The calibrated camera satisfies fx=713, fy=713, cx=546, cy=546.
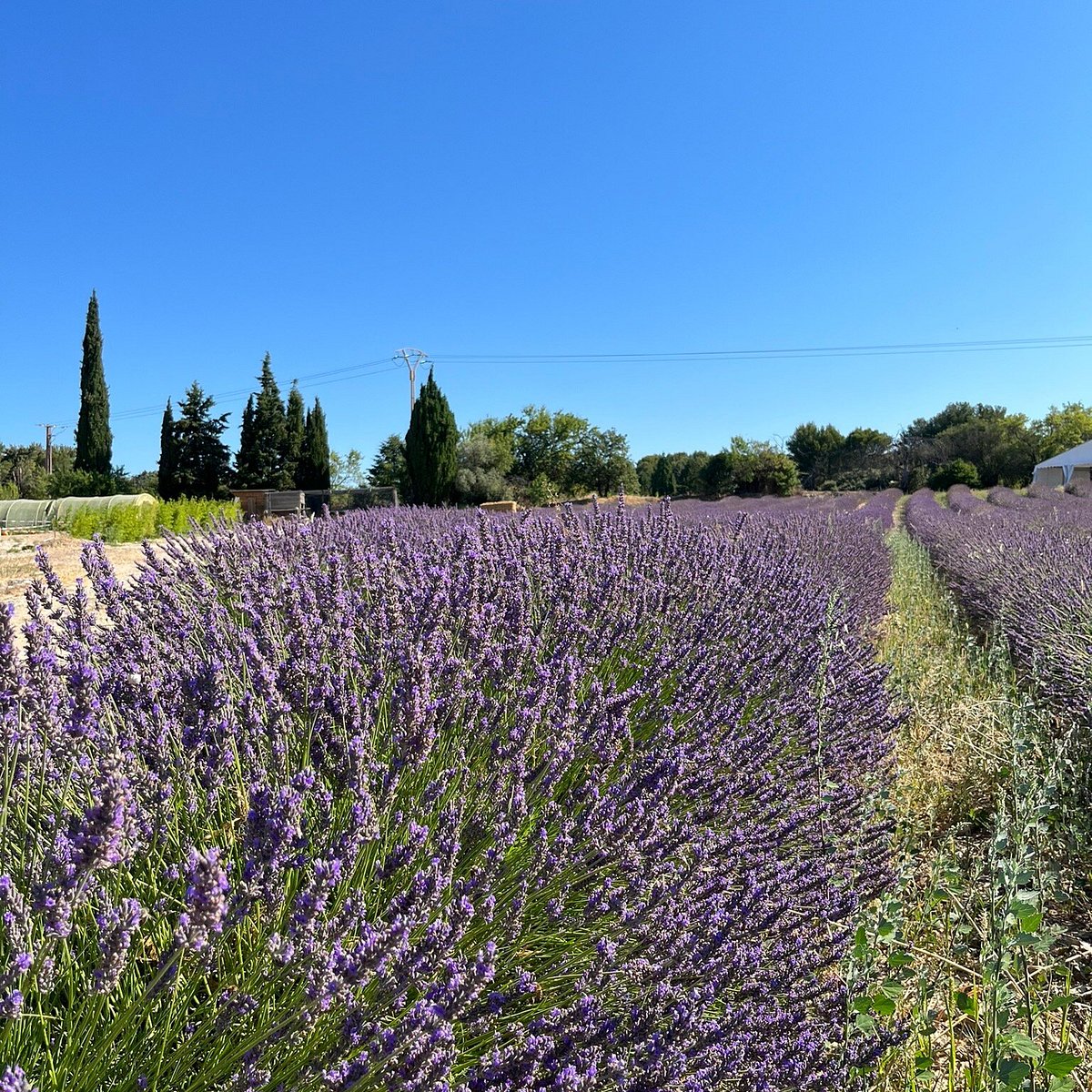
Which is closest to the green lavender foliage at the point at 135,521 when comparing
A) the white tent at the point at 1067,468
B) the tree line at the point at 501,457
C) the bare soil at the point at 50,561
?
the bare soil at the point at 50,561

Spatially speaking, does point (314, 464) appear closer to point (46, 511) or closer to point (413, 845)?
point (46, 511)

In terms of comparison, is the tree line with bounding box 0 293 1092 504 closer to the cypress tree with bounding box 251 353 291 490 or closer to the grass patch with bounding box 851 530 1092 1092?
the cypress tree with bounding box 251 353 291 490

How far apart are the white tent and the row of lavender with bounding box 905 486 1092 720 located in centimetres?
3286

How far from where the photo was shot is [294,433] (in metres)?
32.5

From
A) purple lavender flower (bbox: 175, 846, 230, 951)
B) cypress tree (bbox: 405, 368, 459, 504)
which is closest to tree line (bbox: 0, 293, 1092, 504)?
cypress tree (bbox: 405, 368, 459, 504)

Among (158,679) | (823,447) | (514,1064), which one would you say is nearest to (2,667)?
(158,679)

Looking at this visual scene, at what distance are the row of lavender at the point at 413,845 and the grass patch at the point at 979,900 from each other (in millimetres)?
179

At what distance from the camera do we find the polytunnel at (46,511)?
53.6 ft

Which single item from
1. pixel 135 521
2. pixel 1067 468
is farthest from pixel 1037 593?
pixel 1067 468

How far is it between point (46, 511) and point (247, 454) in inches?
541

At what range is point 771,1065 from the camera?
1121mm

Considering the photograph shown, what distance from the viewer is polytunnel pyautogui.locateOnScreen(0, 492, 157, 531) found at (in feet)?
53.6

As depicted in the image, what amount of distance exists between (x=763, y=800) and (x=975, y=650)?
10.2 ft

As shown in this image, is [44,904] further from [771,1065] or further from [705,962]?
[771,1065]
